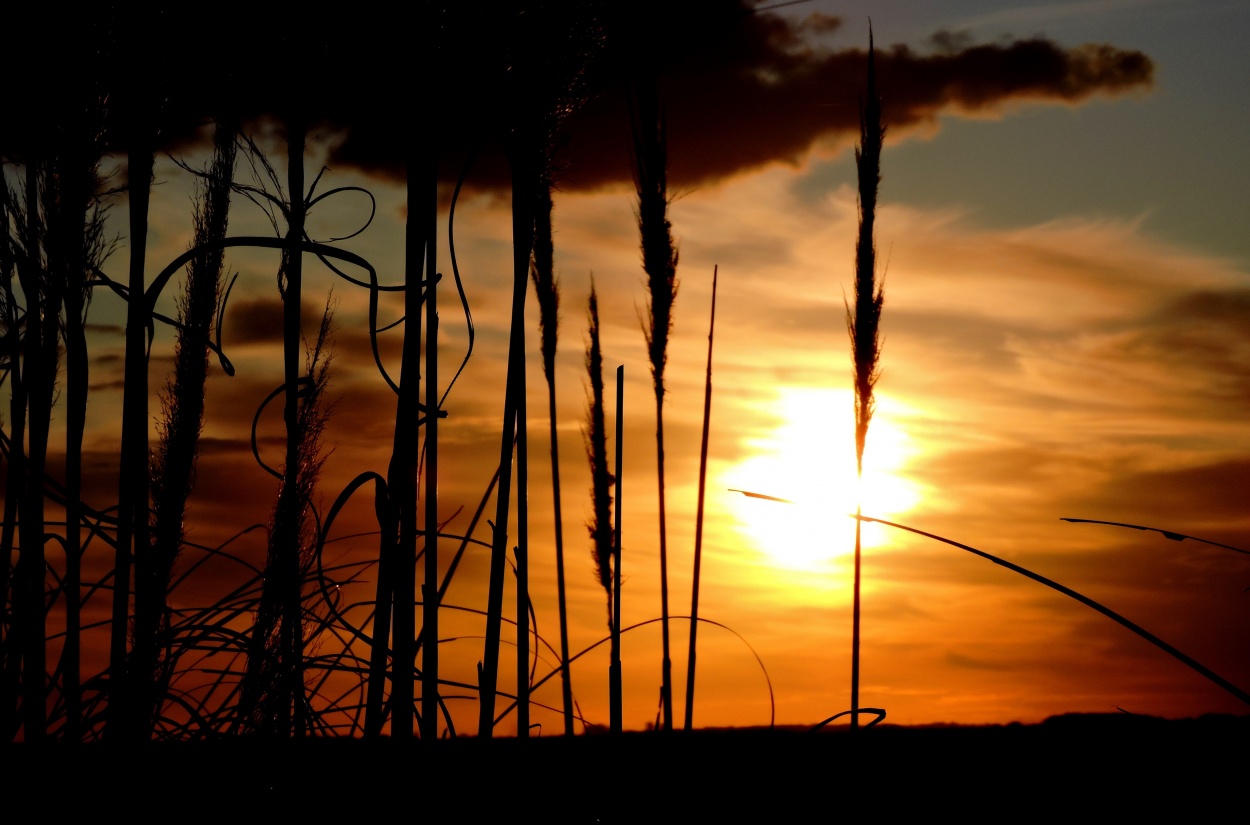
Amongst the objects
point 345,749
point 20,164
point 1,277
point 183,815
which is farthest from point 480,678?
point 20,164

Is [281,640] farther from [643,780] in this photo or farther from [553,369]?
[553,369]

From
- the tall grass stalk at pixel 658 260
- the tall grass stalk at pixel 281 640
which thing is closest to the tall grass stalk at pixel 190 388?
the tall grass stalk at pixel 281 640

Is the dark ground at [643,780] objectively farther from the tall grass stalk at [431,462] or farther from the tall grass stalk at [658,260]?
the tall grass stalk at [658,260]

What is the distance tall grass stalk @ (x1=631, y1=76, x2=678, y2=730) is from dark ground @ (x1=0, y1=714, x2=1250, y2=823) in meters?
1.30

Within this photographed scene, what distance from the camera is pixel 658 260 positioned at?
10.3 feet

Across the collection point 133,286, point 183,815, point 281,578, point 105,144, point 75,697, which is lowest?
point 183,815

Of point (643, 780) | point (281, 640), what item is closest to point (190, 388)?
point (281, 640)

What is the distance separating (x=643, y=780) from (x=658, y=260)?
6.05ft

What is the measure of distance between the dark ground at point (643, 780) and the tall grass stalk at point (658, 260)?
1.30m

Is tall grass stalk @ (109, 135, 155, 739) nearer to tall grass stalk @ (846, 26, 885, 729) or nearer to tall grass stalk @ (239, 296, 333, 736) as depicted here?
tall grass stalk @ (239, 296, 333, 736)

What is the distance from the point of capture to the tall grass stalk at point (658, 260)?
2.97m

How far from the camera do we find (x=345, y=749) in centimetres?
160

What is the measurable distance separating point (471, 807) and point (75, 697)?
70cm

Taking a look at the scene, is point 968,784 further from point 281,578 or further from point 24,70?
point 24,70
